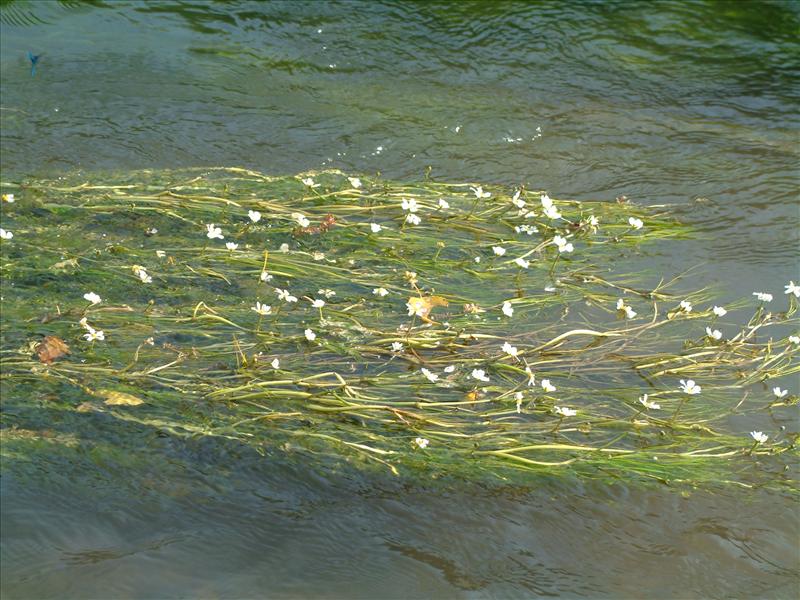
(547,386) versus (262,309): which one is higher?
(262,309)

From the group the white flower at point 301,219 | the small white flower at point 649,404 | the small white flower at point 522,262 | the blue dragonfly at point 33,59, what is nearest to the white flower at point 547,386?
the small white flower at point 649,404

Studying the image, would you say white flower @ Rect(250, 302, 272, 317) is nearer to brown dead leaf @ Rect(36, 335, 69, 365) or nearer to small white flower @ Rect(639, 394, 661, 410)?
brown dead leaf @ Rect(36, 335, 69, 365)

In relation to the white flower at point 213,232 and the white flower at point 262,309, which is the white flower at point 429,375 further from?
the white flower at point 213,232

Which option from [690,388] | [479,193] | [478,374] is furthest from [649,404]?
[479,193]

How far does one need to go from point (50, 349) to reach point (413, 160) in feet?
9.72

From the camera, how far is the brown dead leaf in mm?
3984

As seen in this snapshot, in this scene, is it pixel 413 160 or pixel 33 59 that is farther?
pixel 33 59

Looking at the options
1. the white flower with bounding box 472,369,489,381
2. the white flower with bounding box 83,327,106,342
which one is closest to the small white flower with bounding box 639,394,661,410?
the white flower with bounding box 472,369,489,381

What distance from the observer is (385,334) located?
13.8 ft

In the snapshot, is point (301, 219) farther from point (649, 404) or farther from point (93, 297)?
point (649, 404)

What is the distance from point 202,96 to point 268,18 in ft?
4.28

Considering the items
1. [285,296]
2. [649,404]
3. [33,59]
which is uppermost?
[33,59]

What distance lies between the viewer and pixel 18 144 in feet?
20.2

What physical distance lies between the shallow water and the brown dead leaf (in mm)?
460
